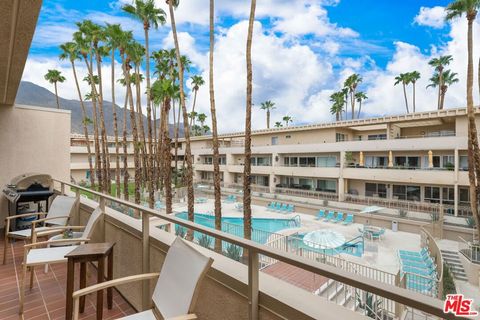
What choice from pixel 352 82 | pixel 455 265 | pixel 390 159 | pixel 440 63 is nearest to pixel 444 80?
pixel 440 63

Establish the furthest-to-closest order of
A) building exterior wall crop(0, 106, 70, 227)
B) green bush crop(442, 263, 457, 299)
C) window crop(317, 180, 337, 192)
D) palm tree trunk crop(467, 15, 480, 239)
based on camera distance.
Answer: window crop(317, 180, 337, 192)
palm tree trunk crop(467, 15, 480, 239)
green bush crop(442, 263, 457, 299)
building exterior wall crop(0, 106, 70, 227)

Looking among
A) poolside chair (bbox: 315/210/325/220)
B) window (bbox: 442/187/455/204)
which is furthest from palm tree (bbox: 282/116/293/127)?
window (bbox: 442/187/455/204)

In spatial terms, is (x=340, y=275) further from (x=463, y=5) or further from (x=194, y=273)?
(x=463, y=5)

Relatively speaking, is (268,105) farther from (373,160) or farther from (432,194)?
(432,194)

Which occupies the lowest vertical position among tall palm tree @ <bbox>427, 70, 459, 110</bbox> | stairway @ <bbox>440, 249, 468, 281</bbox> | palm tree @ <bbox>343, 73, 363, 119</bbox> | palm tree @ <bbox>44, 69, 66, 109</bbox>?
stairway @ <bbox>440, 249, 468, 281</bbox>

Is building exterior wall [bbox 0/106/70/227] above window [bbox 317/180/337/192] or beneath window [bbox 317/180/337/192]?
above

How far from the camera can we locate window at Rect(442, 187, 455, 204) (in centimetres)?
1845

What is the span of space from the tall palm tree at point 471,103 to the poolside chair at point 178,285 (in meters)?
15.7

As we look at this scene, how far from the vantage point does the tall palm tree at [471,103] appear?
12.8 metres

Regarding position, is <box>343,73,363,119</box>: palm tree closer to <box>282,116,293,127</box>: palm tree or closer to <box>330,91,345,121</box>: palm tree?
<box>330,91,345,121</box>: palm tree

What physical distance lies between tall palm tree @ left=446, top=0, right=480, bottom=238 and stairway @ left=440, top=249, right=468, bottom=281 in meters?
1.76

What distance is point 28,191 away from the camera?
254 inches

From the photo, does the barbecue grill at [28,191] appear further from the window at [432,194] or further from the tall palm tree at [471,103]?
the window at [432,194]

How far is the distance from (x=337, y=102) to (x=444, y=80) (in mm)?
15307
